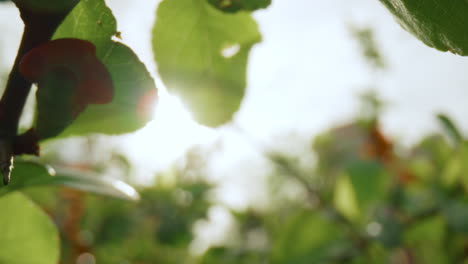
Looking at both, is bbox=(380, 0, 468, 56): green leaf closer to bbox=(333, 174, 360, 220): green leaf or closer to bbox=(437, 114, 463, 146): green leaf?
bbox=(437, 114, 463, 146): green leaf

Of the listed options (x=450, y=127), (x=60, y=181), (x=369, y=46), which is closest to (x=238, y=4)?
(x=60, y=181)

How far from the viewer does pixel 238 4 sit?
313mm

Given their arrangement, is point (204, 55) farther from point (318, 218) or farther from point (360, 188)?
point (360, 188)

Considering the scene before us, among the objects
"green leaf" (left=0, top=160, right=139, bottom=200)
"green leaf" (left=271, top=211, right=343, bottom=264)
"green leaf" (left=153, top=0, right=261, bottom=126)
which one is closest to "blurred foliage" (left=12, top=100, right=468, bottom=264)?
"green leaf" (left=271, top=211, right=343, bottom=264)

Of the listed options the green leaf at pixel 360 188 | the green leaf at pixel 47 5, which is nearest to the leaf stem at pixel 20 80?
the green leaf at pixel 47 5

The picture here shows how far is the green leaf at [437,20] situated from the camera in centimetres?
22

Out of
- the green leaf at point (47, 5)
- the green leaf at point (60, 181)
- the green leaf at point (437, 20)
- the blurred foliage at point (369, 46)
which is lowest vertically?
the blurred foliage at point (369, 46)

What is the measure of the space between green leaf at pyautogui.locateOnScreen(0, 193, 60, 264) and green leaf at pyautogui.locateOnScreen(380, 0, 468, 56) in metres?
0.33

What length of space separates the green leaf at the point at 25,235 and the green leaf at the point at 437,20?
1.09 feet

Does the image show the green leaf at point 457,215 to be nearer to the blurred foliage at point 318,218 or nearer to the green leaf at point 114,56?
the blurred foliage at point 318,218

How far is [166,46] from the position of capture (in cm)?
35

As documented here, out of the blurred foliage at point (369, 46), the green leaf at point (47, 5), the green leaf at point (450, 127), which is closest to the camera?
the green leaf at point (47, 5)

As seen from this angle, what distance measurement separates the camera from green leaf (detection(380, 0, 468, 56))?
221 millimetres

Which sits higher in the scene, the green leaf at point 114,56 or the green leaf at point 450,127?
the green leaf at point 114,56
